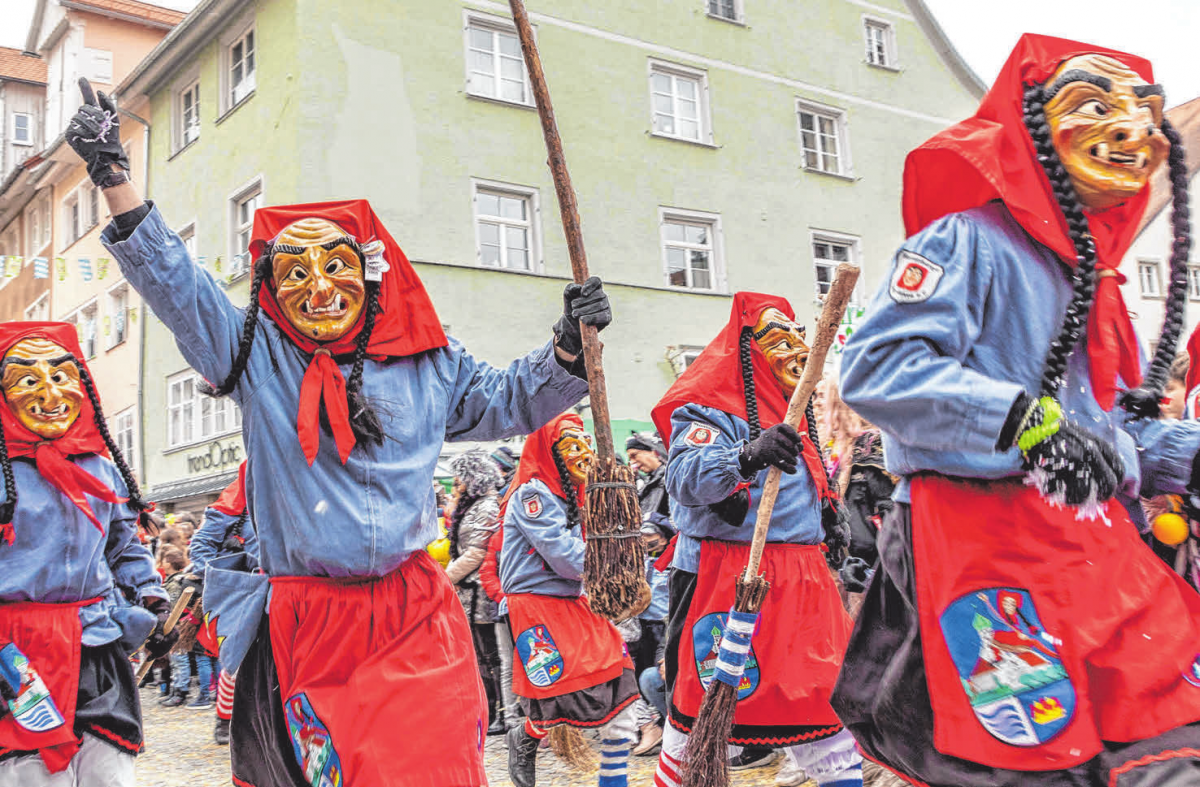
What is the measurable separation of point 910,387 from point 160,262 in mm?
1884

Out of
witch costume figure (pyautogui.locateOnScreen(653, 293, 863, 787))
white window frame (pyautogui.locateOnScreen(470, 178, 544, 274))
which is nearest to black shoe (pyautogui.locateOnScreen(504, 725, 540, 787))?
witch costume figure (pyautogui.locateOnScreen(653, 293, 863, 787))

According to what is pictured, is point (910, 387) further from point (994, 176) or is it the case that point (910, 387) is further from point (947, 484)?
point (994, 176)

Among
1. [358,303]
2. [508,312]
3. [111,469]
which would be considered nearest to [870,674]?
[358,303]

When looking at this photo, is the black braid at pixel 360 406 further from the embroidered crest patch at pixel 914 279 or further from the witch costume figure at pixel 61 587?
the witch costume figure at pixel 61 587

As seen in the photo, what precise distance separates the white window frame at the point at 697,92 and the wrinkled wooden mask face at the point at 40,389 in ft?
50.4

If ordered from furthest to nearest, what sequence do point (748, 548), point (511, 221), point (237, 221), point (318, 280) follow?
point (237, 221) → point (511, 221) → point (748, 548) → point (318, 280)

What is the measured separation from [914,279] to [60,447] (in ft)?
11.6

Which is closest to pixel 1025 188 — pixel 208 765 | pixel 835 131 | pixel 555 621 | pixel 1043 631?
pixel 1043 631

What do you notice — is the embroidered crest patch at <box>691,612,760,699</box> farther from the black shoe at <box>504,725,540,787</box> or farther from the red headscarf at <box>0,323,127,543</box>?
the red headscarf at <box>0,323,127,543</box>

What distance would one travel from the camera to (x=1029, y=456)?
211 cm

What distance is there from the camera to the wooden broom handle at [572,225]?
10.4 feet

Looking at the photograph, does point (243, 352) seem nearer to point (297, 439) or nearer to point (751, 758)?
point (297, 439)

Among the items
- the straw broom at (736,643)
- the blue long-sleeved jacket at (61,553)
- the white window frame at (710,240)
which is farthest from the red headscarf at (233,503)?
the white window frame at (710,240)

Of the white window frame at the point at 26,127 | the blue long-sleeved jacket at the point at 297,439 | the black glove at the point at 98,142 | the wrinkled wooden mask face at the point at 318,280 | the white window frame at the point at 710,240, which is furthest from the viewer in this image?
the white window frame at the point at 26,127
